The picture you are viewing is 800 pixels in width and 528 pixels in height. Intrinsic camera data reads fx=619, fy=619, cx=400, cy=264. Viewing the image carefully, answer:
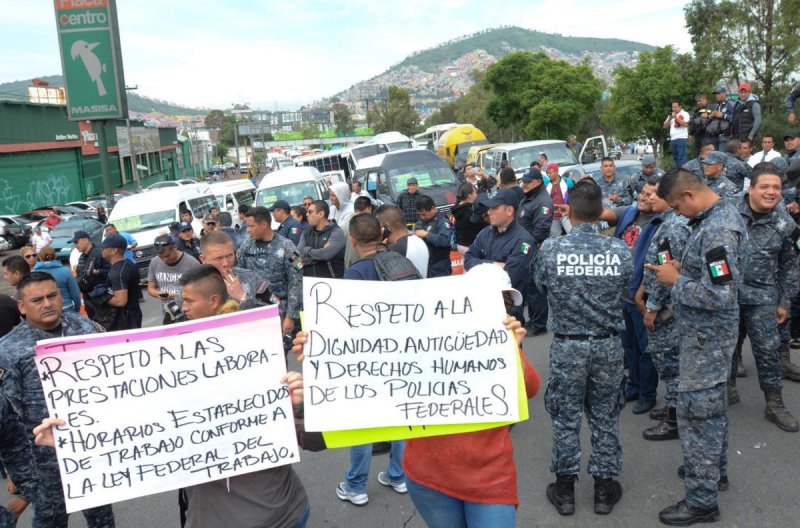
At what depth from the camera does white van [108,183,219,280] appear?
15.9m

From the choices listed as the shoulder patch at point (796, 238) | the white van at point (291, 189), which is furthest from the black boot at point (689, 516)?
the white van at point (291, 189)

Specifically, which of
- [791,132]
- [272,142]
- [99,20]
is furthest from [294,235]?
[272,142]

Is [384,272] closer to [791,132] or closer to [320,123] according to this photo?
[791,132]

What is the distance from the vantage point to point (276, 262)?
603 centimetres

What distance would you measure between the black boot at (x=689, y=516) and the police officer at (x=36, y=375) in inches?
143

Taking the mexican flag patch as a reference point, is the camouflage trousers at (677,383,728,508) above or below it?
below

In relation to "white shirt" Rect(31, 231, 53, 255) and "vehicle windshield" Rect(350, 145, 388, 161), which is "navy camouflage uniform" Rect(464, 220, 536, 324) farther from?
"vehicle windshield" Rect(350, 145, 388, 161)

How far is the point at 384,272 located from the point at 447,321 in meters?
1.21

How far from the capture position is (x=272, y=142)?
111 metres

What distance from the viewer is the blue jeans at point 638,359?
5.41 metres

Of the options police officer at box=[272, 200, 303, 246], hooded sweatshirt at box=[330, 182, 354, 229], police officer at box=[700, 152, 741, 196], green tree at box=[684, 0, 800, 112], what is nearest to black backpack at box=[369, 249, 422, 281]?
police officer at box=[700, 152, 741, 196]

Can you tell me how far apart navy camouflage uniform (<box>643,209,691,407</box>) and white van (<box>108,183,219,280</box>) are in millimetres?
13328

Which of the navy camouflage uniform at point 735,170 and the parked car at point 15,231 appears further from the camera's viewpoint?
the parked car at point 15,231

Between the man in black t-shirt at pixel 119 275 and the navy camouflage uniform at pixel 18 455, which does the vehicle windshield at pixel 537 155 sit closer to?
the man in black t-shirt at pixel 119 275
